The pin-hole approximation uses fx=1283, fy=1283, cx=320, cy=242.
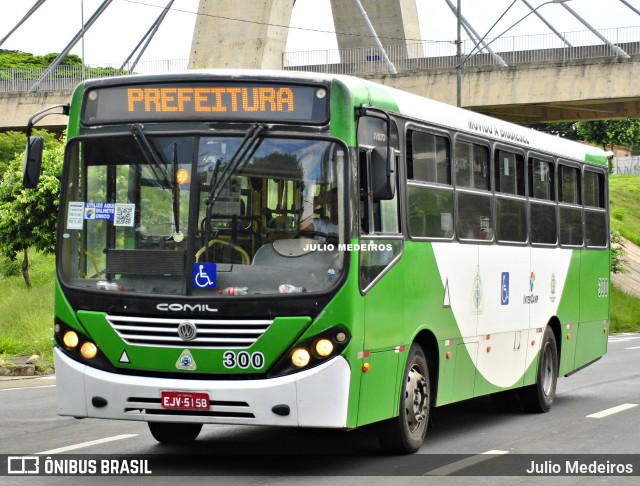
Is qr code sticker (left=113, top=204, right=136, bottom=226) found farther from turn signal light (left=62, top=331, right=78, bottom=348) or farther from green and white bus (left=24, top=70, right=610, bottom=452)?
turn signal light (left=62, top=331, right=78, bottom=348)

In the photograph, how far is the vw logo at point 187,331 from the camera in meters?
9.41

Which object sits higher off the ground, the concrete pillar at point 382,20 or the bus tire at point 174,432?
the concrete pillar at point 382,20

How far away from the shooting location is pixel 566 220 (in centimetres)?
1577

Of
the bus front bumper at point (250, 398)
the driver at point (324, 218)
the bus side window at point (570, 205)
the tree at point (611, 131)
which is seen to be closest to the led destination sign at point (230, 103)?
the driver at point (324, 218)

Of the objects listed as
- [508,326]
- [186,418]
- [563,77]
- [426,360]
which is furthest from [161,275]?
[563,77]

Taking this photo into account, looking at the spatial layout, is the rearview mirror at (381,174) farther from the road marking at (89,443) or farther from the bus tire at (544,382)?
the bus tire at (544,382)

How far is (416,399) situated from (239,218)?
249 centimetres

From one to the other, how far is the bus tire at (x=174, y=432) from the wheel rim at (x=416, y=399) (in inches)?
74.5

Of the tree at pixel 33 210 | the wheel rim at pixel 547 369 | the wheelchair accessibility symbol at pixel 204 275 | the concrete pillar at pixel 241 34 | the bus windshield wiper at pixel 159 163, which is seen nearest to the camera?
the wheelchair accessibility symbol at pixel 204 275

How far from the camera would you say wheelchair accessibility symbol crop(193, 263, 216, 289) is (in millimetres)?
9492

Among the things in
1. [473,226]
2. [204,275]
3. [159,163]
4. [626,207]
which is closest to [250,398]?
[204,275]

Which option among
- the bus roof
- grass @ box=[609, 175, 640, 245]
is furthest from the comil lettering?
grass @ box=[609, 175, 640, 245]

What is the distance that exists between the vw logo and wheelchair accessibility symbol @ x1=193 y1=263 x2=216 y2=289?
290mm

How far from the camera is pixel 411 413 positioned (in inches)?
425
